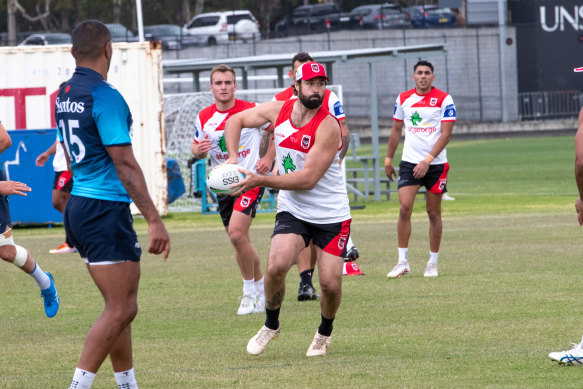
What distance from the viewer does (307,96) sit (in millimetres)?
7402

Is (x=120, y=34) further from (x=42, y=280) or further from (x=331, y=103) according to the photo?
(x=42, y=280)

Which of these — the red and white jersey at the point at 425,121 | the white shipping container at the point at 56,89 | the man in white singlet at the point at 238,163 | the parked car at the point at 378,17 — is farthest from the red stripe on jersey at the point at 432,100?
the parked car at the point at 378,17

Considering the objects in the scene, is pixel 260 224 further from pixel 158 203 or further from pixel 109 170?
pixel 109 170

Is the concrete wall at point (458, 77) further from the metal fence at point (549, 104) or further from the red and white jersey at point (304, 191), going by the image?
the red and white jersey at point (304, 191)

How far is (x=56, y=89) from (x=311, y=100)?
586 inches

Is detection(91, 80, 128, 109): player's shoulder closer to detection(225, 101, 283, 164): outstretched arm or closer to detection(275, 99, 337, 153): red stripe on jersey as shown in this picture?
detection(275, 99, 337, 153): red stripe on jersey

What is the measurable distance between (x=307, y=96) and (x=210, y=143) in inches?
107

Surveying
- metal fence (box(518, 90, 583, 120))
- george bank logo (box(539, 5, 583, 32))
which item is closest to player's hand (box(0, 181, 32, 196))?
metal fence (box(518, 90, 583, 120))

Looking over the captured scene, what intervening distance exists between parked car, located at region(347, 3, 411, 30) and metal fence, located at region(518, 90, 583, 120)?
24.8 feet

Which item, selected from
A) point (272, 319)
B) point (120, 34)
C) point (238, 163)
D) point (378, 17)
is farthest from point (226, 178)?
point (120, 34)

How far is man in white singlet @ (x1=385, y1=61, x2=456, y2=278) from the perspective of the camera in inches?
467

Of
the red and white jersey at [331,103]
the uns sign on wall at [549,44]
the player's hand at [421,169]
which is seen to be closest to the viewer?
the red and white jersey at [331,103]

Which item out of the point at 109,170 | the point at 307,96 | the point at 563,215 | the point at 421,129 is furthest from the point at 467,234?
the point at 109,170

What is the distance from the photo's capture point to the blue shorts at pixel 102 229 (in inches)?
221
